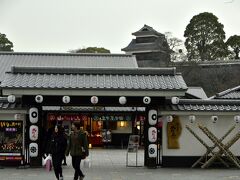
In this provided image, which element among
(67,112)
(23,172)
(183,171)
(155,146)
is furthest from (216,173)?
(67,112)

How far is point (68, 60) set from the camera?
38156 millimetres

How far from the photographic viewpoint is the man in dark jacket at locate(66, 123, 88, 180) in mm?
13871

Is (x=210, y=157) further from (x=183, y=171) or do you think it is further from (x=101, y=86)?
(x=101, y=86)

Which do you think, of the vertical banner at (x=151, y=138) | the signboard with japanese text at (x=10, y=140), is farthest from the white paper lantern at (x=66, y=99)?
the vertical banner at (x=151, y=138)

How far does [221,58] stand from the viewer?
65.5m

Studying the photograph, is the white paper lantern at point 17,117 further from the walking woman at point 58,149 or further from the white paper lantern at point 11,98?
the walking woman at point 58,149

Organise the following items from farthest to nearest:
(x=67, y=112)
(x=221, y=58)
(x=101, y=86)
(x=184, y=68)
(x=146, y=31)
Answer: (x=146, y=31), (x=221, y=58), (x=184, y=68), (x=67, y=112), (x=101, y=86)

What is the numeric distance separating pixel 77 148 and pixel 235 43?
54203 mm

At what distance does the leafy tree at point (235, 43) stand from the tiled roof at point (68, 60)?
29338mm

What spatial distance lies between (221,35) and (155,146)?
51.1 meters

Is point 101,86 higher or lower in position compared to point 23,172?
higher

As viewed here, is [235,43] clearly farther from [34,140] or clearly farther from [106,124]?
[34,140]

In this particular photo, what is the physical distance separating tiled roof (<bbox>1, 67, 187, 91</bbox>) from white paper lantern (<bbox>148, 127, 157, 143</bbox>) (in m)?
1.83

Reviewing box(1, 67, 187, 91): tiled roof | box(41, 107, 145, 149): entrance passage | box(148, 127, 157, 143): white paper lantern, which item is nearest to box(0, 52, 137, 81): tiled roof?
box(41, 107, 145, 149): entrance passage
